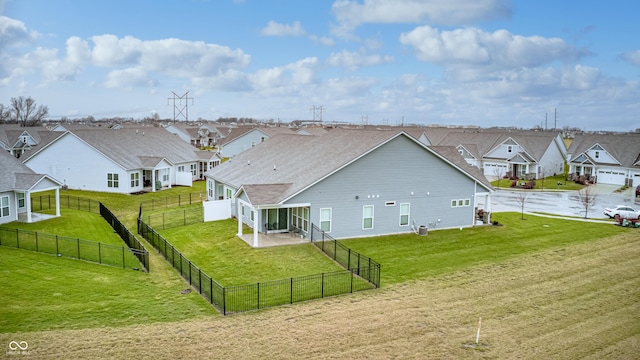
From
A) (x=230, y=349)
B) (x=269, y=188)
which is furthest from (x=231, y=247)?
(x=230, y=349)

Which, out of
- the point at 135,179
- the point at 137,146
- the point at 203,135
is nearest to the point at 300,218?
the point at 135,179

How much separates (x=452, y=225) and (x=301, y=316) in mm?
18997

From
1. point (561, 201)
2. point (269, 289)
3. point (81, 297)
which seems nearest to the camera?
point (81, 297)

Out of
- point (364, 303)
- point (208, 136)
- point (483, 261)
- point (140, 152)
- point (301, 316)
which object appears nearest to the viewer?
point (301, 316)

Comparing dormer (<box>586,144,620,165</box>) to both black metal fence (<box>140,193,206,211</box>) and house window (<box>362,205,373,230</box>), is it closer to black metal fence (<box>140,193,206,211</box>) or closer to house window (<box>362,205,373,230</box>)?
house window (<box>362,205,373,230</box>)

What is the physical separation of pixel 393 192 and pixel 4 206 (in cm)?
2568

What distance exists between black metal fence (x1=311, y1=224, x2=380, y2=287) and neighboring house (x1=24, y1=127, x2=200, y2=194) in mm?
27323

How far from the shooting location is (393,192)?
32.2 m

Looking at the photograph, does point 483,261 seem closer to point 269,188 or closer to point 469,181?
point 469,181

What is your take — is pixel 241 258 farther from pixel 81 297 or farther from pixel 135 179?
pixel 135 179

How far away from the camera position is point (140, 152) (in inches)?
2156

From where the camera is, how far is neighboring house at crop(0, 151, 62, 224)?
106 feet

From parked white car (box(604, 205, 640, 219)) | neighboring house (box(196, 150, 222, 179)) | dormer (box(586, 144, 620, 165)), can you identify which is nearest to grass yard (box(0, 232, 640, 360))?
parked white car (box(604, 205, 640, 219))

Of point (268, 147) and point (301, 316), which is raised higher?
point (268, 147)
